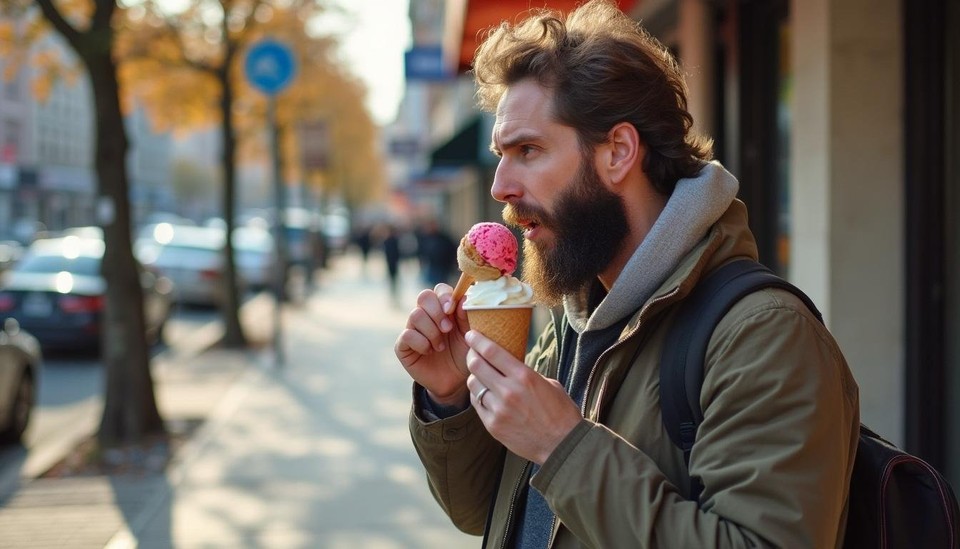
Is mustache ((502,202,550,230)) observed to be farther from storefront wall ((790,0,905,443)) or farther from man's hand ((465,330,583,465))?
storefront wall ((790,0,905,443))

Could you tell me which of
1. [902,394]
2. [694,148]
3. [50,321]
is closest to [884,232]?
[902,394]

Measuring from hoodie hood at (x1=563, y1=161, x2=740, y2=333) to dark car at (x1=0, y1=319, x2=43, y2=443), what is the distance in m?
8.10

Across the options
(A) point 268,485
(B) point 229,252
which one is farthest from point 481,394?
(B) point 229,252

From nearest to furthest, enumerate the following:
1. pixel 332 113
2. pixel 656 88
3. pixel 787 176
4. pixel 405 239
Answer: pixel 656 88 < pixel 787 176 < pixel 332 113 < pixel 405 239

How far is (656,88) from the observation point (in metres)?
2.07

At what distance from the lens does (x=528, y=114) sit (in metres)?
2.07

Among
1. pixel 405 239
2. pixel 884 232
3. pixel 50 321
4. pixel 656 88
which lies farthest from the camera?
pixel 405 239

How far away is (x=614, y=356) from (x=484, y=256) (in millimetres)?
457

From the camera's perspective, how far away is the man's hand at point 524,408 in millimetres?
1772

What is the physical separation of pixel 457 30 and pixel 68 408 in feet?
18.6

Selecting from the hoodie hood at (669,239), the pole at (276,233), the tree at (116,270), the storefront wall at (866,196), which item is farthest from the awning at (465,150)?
the hoodie hood at (669,239)

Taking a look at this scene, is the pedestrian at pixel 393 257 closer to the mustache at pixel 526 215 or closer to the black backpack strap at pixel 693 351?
the mustache at pixel 526 215

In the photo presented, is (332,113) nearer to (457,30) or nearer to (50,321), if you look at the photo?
(50,321)

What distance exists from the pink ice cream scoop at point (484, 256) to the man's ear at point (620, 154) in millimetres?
349
